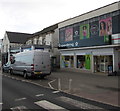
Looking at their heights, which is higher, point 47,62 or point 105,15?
point 105,15

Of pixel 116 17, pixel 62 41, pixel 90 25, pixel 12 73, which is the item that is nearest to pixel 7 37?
pixel 62 41

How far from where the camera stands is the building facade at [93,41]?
1867 cm

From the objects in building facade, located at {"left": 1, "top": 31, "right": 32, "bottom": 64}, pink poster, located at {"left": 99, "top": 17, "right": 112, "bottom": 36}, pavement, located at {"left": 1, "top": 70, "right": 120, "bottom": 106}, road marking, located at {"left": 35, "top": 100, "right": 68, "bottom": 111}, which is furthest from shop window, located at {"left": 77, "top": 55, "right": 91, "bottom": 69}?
building facade, located at {"left": 1, "top": 31, "right": 32, "bottom": 64}

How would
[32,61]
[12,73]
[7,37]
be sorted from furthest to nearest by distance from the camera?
[7,37]
[12,73]
[32,61]

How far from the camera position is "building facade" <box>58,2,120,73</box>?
735 inches

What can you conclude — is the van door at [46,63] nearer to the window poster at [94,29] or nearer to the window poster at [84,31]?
the window poster at [94,29]

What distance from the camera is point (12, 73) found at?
71.1 ft

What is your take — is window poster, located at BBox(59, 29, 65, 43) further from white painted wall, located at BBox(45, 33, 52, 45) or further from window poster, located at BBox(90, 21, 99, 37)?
window poster, located at BBox(90, 21, 99, 37)

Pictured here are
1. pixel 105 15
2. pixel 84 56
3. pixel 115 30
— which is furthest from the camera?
pixel 84 56

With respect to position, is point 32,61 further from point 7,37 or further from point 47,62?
point 7,37

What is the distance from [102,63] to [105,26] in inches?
186

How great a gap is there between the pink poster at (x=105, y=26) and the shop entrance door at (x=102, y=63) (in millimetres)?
2970

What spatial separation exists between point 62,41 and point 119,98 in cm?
2043

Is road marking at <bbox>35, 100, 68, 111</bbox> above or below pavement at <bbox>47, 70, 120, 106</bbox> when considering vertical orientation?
above
